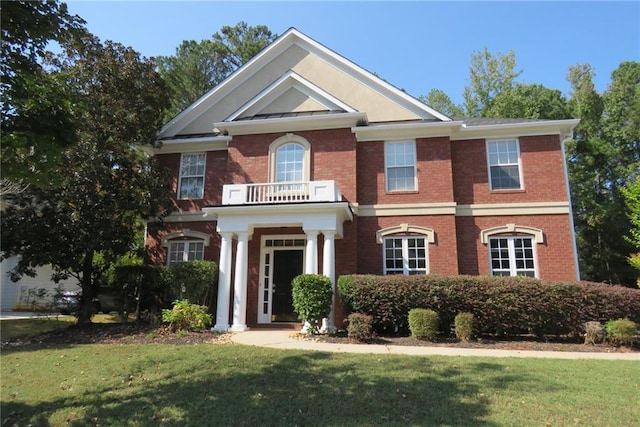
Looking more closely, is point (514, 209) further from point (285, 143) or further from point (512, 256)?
point (285, 143)

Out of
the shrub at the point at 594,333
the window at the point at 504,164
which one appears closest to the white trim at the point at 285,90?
the window at the point at 504,164

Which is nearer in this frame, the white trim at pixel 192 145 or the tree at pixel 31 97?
the tree at pixel 31 97

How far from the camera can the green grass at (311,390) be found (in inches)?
213

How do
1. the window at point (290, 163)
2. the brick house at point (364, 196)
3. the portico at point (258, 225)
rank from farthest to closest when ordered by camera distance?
the window at point (290, 163) → the brick house at point (364, 196) → the portico at point (258, 225)

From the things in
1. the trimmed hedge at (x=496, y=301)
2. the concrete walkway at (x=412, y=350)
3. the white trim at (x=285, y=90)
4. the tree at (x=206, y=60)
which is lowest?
the concrete walkway at (x=412, y=350)

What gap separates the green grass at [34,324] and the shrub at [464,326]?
10388 millimetres

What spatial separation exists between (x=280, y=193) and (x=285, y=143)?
222cm

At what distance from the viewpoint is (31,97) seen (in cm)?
582

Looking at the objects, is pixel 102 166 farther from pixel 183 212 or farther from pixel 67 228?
pixel 183 212

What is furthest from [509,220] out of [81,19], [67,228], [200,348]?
[67,228]

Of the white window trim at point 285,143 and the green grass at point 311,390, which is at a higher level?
the white window trim at point 285,143

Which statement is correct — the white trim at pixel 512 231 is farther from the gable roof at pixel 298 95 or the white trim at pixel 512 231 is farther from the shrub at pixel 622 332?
the gable roof at pixel 298 95

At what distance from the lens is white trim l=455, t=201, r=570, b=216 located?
1391cm

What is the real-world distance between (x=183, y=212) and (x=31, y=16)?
10740 mm
